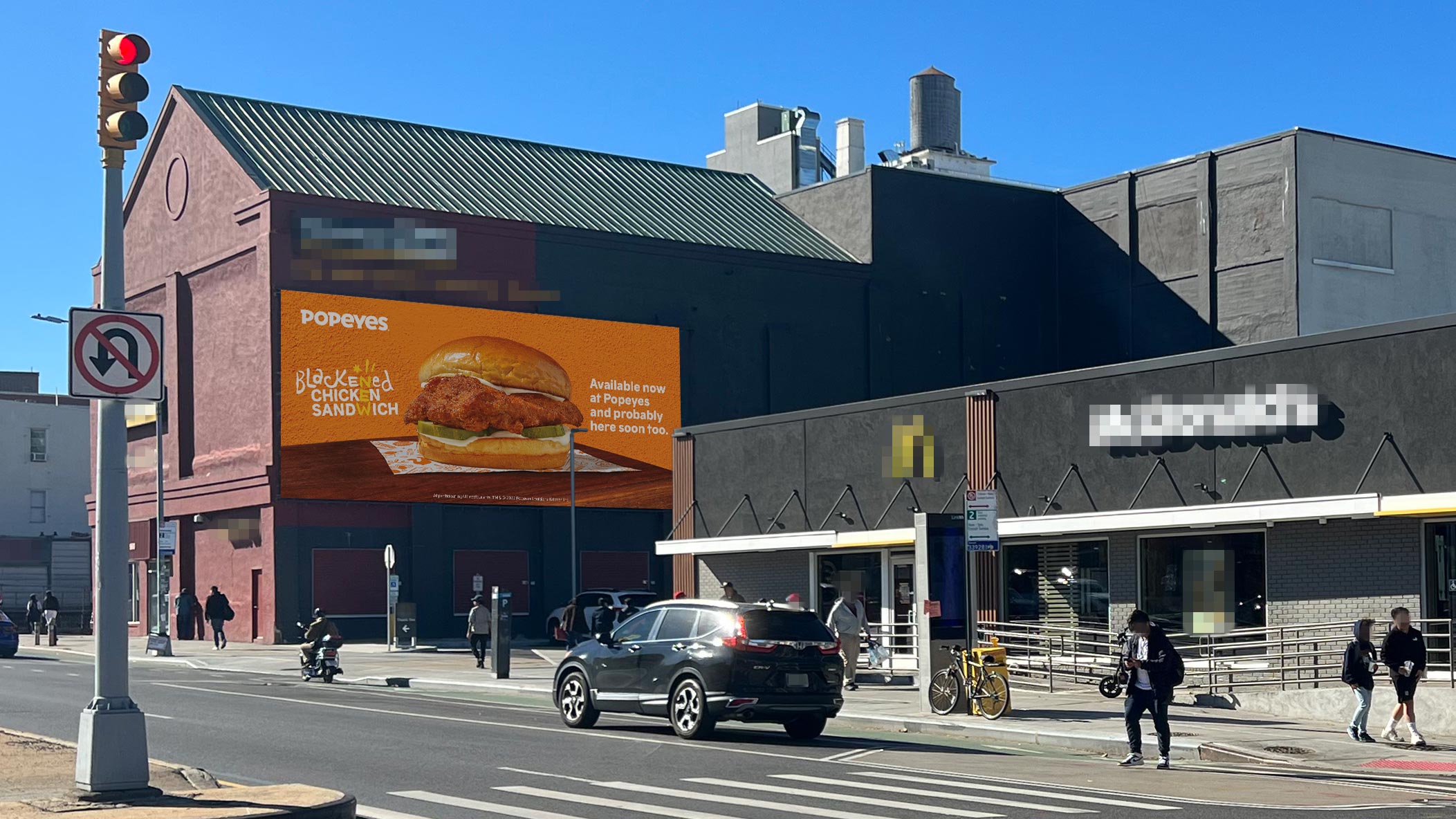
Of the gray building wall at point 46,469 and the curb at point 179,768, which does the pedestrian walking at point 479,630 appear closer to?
the curb at point 179,768

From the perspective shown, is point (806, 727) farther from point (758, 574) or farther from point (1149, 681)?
point (758, 574)

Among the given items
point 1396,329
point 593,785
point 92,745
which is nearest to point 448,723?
point 593,785

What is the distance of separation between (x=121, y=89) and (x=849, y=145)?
68581 millimetres

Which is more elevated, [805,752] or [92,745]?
[92,745]

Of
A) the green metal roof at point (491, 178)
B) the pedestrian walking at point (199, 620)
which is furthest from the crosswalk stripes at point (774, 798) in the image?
the pedestrian walking at point (199, 620)

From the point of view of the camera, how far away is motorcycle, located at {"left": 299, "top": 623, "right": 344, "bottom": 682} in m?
32.7

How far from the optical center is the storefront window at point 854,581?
108 ft

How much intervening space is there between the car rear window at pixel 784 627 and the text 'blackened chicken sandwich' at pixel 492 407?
3132 centimetres

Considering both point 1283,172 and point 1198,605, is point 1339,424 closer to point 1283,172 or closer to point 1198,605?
point 1198,605

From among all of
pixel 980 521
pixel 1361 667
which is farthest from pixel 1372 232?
pixel 1361 667

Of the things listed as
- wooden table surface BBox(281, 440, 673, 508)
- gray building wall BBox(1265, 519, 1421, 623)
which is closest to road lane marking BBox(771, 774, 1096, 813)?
gray building wall BBox(1265, 519, 1421, 623)

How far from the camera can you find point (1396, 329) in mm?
23234

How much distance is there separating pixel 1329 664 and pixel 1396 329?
4.81 meters

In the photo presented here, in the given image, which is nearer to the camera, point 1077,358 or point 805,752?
point 805,752
